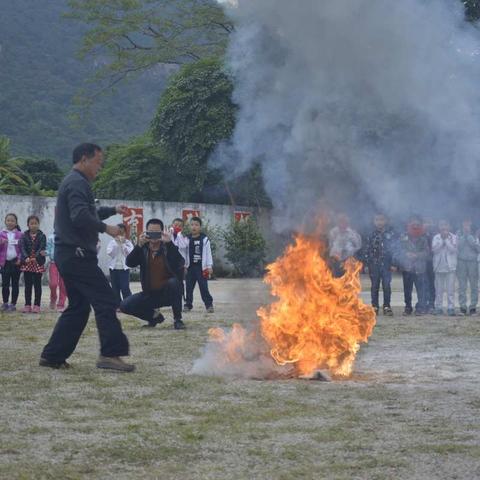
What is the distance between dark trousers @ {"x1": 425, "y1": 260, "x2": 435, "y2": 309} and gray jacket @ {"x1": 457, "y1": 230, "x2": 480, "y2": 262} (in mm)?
543

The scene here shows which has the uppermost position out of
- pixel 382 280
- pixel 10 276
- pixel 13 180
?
pixel 13 180

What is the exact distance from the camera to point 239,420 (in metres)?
6.34

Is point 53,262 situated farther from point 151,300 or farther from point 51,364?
point 51,364

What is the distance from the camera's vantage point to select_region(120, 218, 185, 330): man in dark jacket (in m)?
12.4

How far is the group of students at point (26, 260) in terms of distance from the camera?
1628 centimetres

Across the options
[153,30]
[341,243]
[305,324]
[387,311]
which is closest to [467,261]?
[387,311]

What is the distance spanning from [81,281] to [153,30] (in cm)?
3114

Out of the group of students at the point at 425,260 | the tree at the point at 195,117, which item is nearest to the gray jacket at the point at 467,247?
the group of students at the point at 425,260

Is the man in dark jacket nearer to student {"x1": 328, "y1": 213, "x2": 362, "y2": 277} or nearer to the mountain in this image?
student {"x1": 328, "y1": 213, "x2": 362, "y2": 277}

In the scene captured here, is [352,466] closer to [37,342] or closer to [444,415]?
[444,415]

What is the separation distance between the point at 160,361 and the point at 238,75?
316cm

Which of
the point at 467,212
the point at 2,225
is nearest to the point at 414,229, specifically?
the point at 467,212

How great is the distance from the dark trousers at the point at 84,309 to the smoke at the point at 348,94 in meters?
2.20

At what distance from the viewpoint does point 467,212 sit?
16.0m
